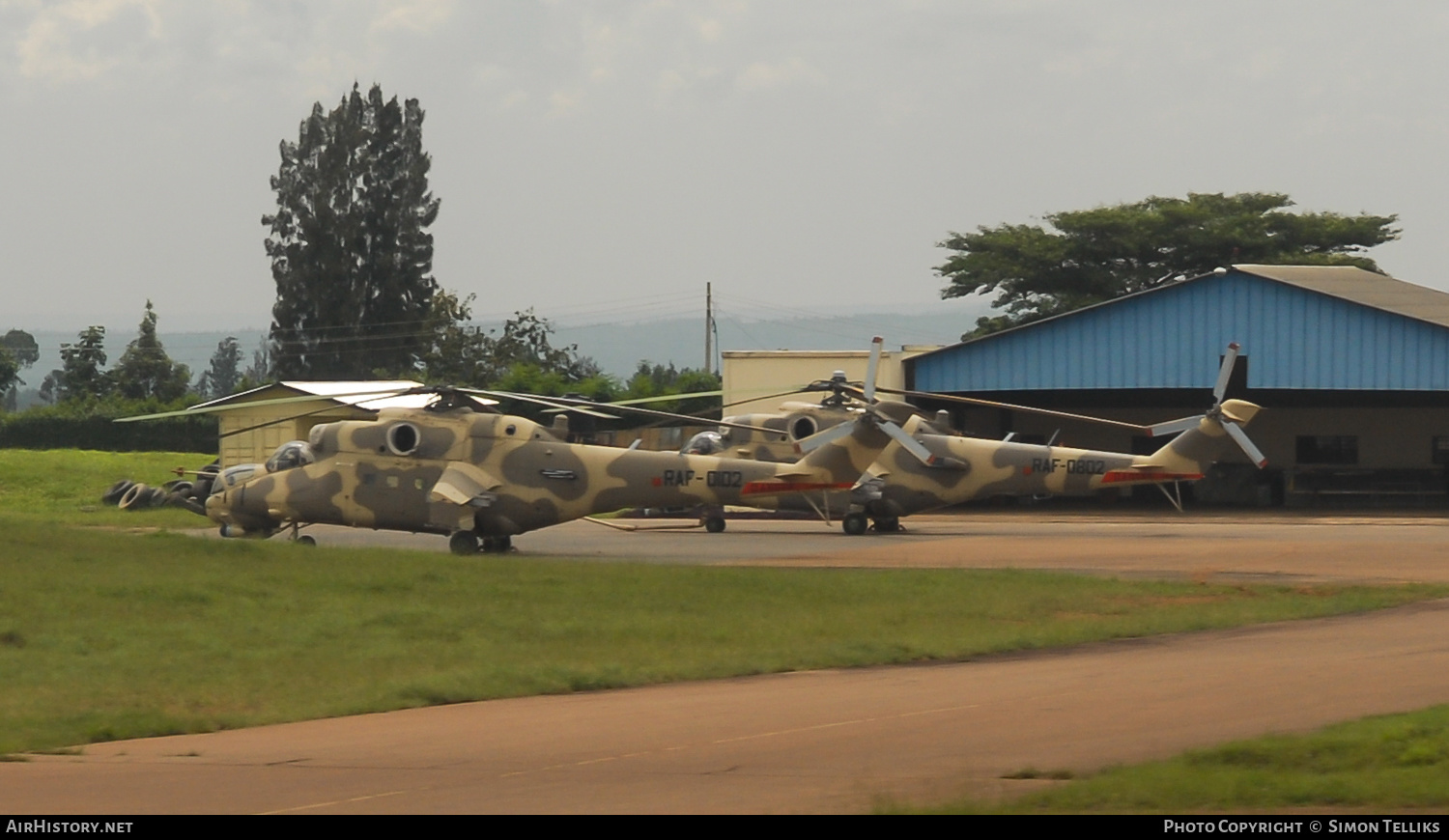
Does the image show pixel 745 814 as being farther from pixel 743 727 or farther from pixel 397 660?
pixel 397 660

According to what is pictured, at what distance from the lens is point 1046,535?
Result: 108 feet

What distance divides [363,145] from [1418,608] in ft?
233

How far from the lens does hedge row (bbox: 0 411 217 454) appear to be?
63.2 metres

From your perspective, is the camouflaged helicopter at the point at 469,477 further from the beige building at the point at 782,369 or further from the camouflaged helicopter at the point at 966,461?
the beige building at the point at 782,369

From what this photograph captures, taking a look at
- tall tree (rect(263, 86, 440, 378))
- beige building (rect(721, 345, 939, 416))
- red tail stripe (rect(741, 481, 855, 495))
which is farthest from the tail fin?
tall tree (rect(263, 86, 440, 378))

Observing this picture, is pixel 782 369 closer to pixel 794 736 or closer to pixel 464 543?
pixel 464 543

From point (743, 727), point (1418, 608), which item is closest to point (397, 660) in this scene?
point (743, 727)

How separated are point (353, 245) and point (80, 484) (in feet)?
123

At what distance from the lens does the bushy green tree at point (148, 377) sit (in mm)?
78500

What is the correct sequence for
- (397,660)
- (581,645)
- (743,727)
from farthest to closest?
(581,645) < (397,660) < (743,727)

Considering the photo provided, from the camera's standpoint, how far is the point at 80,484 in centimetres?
4525

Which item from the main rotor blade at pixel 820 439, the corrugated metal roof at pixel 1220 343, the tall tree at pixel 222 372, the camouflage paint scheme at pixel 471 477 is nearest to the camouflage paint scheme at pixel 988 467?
the main rotor blade at pixel 820 439

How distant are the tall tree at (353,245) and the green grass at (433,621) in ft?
194

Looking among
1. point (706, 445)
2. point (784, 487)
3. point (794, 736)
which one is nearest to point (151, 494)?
point (706, 445)
